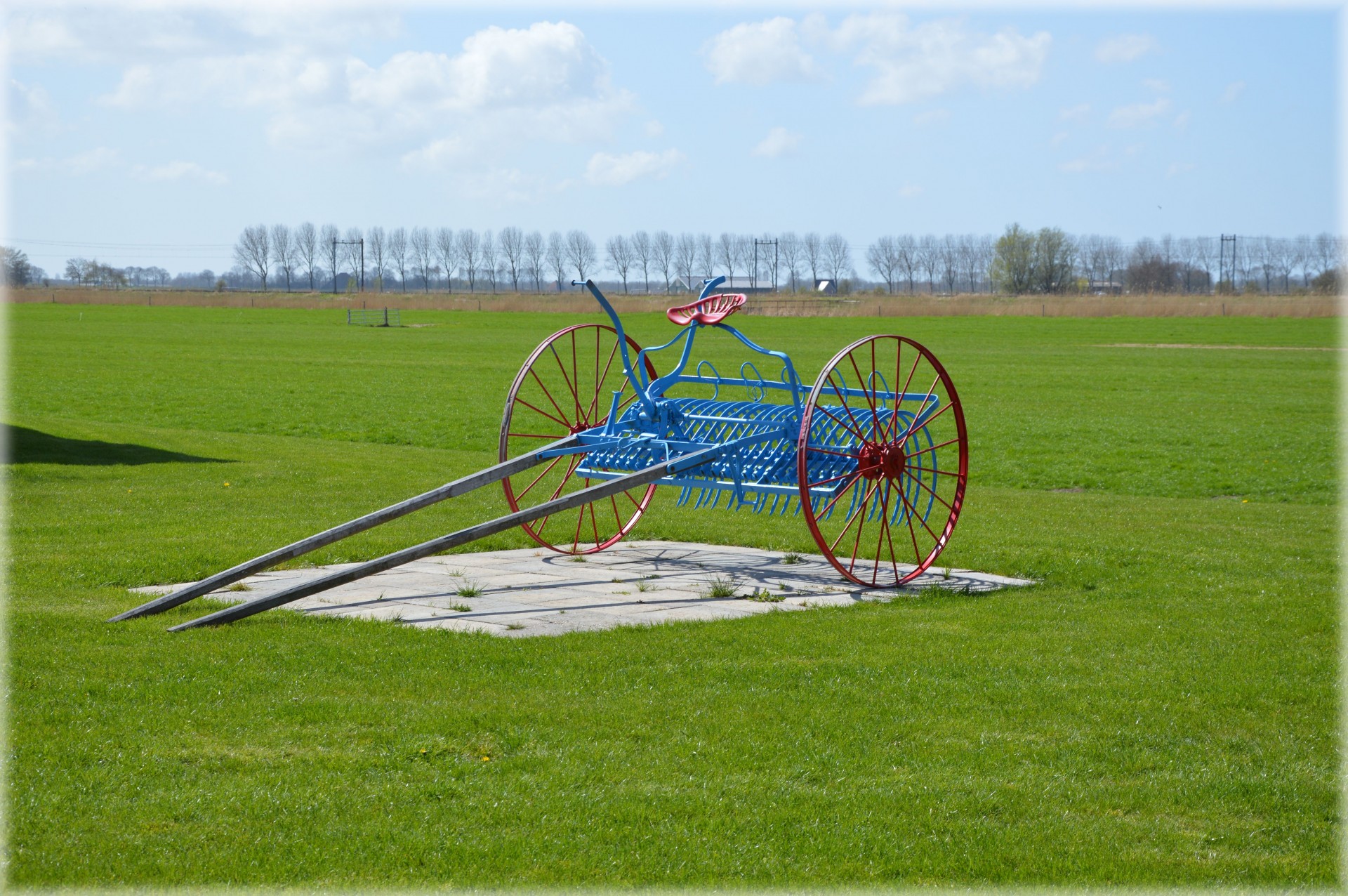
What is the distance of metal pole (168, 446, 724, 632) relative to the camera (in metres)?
7.95

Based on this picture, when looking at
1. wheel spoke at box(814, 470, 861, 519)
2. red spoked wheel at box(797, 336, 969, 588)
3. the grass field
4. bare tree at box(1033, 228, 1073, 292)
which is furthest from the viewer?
bare tree at box(1033, 228, 1073, 292)

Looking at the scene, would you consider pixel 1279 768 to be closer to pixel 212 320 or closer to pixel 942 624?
pixel 942 624

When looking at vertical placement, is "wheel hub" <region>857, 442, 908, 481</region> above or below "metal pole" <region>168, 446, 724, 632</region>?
above

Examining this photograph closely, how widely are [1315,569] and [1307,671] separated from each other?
3.71 metres

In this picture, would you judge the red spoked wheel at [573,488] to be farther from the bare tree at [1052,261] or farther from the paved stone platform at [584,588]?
the bare tree at [1052,261]

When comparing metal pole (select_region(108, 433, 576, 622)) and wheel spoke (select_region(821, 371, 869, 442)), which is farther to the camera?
wheel spoke (select_region(821, 371, 869, 442))

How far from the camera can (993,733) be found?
20.4ft

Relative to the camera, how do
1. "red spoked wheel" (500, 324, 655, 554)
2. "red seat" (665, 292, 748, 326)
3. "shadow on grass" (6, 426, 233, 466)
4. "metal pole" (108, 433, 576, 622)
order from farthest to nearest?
"shadow on grass" (6, 426, 233, 466) → "red spoked wheel" (500, 324, 655, 554) → "red seat" (665, 292, 748, 326) → "metal pole" (108, 433, 576, 622)

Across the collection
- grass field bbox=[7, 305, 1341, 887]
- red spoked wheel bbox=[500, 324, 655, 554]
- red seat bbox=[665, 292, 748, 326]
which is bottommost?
grass field bbox=[7, 305, 1341, 887]

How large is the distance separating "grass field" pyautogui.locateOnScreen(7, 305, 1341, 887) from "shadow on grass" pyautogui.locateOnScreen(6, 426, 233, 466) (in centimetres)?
123

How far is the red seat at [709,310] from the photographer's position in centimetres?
1057

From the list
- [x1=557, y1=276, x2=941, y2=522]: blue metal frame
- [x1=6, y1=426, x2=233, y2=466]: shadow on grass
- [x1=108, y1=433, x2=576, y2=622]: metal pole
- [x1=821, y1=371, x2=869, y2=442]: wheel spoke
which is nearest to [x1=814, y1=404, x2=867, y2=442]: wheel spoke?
[x1=821, y1=371, x2=869, y2=442]: wheel spoke

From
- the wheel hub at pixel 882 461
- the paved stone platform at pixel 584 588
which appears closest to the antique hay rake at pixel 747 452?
the wheel hub at pixel 882 461

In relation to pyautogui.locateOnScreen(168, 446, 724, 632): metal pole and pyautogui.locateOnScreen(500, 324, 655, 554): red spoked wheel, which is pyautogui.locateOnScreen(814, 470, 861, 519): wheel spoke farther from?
pyautogui.locateOnScreen(500, 324, 655, 554): red spoked wheel
